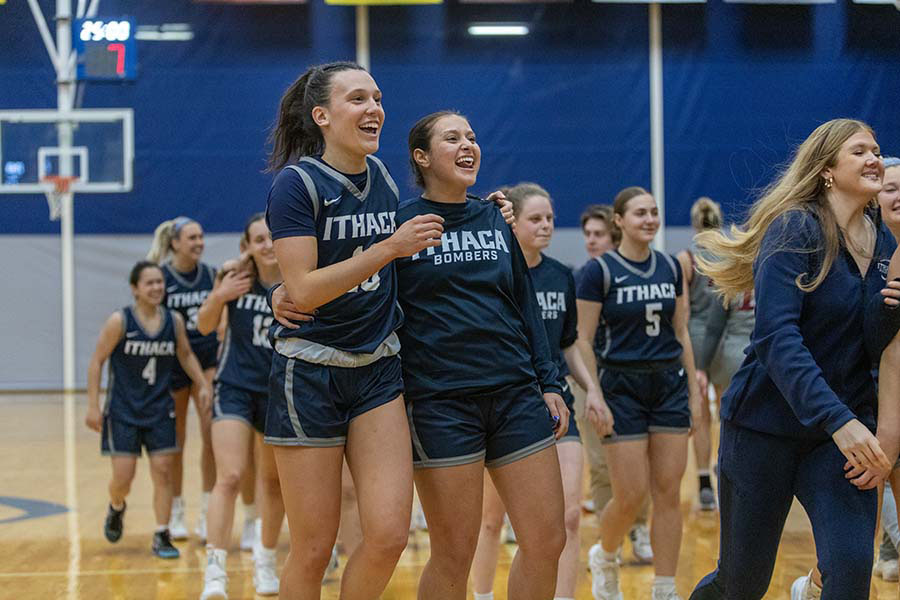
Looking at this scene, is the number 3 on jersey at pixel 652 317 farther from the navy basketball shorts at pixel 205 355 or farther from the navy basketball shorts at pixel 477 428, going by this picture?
the navy basketball shorts at pixel 205 355

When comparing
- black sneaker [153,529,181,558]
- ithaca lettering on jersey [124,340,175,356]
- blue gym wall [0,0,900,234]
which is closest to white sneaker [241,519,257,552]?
black sneaker [153,529,181,558]

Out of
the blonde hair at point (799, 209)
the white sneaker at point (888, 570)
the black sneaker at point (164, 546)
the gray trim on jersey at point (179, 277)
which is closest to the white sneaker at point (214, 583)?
the black sneaker at point (164, 546)

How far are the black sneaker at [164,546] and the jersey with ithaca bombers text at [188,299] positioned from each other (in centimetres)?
130

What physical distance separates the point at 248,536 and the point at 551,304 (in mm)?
2504

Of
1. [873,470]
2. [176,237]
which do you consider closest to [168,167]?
[176,237]

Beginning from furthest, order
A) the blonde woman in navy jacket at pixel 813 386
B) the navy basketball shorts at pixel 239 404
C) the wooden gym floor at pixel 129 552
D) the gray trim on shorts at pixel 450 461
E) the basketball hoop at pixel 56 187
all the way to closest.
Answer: the basketball hoop at pixel 56 187
the navy basketball shorts at pixel 239 404
the wooden gym floor at pixel 129 552
the gray trim on shorts at pixel 450 461
the blonde woman in navy jacket at pixel 813 386

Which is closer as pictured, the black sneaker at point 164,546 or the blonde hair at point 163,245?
the black sneaker at point 164,546

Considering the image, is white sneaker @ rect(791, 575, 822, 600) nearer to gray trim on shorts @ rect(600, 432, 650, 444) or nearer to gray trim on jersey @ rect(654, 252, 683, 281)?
gray trim on shorts @ rect(600, 432, 650, 444)

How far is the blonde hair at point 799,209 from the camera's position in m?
3.05

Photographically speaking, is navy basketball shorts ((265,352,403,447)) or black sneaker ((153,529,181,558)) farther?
black sneaker ((153,529,181,558))

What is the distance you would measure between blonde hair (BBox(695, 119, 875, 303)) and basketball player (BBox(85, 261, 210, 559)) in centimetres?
382

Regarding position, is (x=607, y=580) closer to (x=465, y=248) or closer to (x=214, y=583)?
(x=214, y=583)

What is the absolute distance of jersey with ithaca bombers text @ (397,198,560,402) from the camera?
10.8 feet

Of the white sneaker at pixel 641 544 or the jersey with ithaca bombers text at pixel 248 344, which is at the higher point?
the jersey with ithaca bombers text at pixel 248 344
